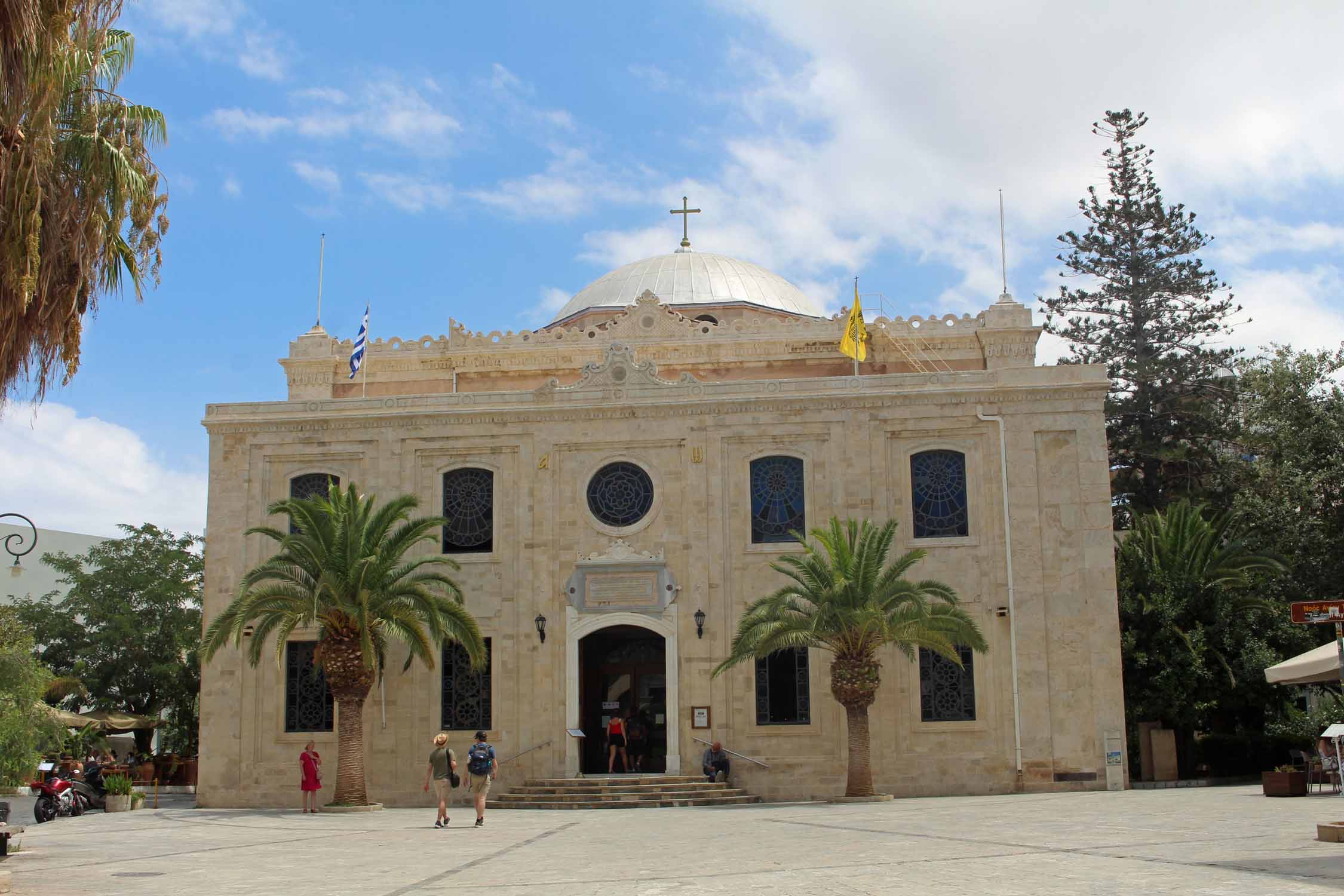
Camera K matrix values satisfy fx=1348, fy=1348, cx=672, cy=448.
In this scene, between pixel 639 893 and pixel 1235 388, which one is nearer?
pixel 639 893

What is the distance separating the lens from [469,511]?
26.3 meters

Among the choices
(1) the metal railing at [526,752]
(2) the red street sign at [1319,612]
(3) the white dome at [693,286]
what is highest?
(3) the white dome at [693,286]

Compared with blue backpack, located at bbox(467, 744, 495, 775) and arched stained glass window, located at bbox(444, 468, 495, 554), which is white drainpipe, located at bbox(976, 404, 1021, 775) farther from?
blue backpack, located at bbox(467, 744, 495, 775)

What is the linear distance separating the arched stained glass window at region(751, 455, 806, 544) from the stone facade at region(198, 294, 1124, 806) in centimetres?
22

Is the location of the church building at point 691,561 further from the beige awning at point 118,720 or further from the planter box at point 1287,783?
the beige awning at point 118,720

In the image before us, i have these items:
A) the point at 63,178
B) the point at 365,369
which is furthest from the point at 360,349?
the point at 63,178

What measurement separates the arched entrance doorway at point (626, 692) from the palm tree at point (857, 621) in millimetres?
3183

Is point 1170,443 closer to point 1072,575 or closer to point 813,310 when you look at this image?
point 813,310

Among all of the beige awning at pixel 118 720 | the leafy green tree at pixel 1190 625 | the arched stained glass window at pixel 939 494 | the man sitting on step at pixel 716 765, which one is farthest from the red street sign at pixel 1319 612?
the beige awning at pixel 118 720

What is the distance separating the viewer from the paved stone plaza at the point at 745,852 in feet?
35.4

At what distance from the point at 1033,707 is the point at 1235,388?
56.3 ft

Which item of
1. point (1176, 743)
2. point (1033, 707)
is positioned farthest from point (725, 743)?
point (1176, 743)

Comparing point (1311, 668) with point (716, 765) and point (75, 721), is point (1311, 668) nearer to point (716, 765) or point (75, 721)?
point (716, 765)

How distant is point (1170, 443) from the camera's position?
121 ft
